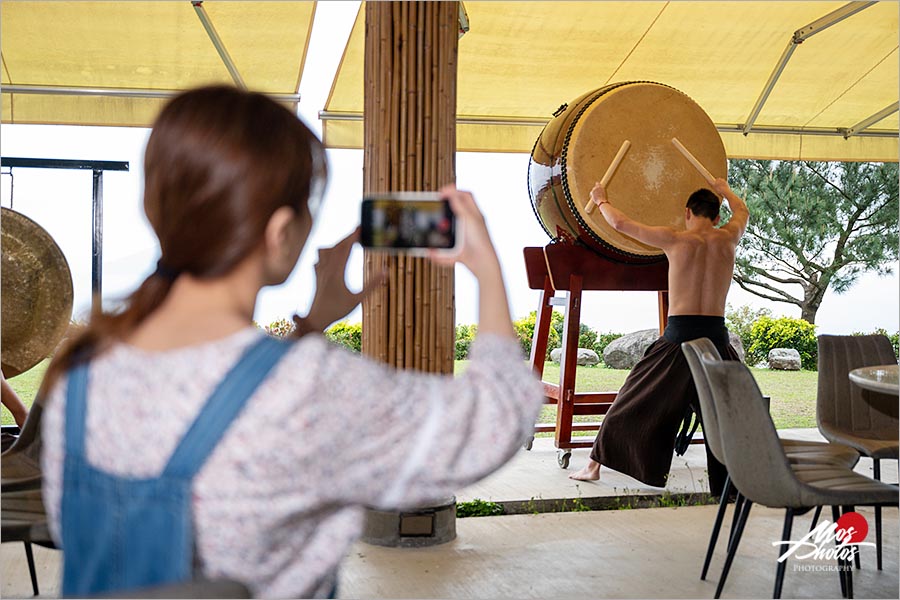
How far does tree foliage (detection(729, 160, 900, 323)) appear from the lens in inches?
441

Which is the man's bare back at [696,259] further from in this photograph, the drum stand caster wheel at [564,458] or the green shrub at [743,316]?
the green shrub at [743,316]

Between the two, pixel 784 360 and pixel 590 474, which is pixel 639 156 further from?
pixel 784 360

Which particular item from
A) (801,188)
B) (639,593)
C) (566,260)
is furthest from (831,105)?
(801,188)

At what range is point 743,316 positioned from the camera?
1226 centimetres

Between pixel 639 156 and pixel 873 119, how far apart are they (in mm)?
2231

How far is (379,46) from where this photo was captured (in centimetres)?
324

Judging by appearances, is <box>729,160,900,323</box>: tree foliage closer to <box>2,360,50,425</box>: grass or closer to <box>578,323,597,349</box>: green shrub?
<box>578,323,597,349</box>: green shrub

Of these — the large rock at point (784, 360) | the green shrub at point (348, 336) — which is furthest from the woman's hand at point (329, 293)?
the large rock at point (784, 360)

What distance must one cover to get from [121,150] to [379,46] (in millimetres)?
8903

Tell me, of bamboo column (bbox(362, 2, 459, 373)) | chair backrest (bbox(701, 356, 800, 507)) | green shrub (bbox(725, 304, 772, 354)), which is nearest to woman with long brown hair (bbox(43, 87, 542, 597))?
chair backrest (bbox(701, 356, 800, 507))

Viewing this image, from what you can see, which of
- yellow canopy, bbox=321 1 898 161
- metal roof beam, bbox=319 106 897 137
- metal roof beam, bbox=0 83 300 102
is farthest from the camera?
metal roof beam, bbox=319 106 897 137

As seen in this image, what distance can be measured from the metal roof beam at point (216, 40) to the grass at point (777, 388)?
13.6 ft

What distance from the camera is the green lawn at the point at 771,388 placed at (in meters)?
8.46

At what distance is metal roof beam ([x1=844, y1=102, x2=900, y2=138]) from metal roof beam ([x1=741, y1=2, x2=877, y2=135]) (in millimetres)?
731
